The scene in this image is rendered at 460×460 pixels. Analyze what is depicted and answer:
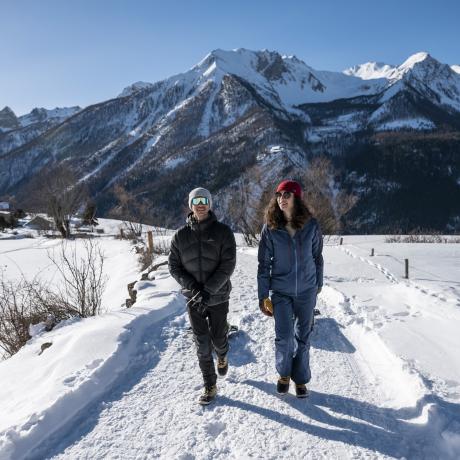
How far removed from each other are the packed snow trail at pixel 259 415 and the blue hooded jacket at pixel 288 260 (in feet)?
3.55

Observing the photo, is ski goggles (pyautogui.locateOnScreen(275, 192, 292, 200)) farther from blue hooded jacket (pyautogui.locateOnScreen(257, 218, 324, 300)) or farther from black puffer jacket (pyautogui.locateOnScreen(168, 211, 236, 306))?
black puffer jacket (pyautogui.locateOnScreen(168, 211, 236, 306))

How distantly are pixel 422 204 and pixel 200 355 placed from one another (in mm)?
126364

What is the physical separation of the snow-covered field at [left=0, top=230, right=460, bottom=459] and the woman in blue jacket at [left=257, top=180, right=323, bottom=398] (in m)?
0.47

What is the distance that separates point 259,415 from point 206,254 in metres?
1.50

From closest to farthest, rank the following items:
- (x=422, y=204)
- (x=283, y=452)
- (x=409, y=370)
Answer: (x=283, y=452)
(x=409, y=370)
(x=422, y=204)

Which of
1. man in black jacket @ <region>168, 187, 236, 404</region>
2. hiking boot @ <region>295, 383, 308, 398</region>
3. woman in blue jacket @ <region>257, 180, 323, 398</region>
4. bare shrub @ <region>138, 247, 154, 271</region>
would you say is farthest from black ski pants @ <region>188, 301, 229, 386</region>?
bare shrub @ <region>138, 247, 154, 271</region>

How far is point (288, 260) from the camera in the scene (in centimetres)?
331

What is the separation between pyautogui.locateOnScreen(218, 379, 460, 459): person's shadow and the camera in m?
2.86

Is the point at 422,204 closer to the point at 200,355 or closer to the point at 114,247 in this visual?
the point at 114,247

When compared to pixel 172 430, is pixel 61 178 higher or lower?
higher

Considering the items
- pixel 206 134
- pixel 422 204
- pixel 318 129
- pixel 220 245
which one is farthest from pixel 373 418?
pixel 318 129

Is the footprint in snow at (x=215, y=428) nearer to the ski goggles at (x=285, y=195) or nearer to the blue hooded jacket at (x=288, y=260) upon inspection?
the blue hooded jacket at (x=288, y=260)

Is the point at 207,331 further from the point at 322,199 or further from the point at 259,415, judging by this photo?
the point at 322,199

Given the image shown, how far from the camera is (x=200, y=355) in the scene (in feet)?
11.5
